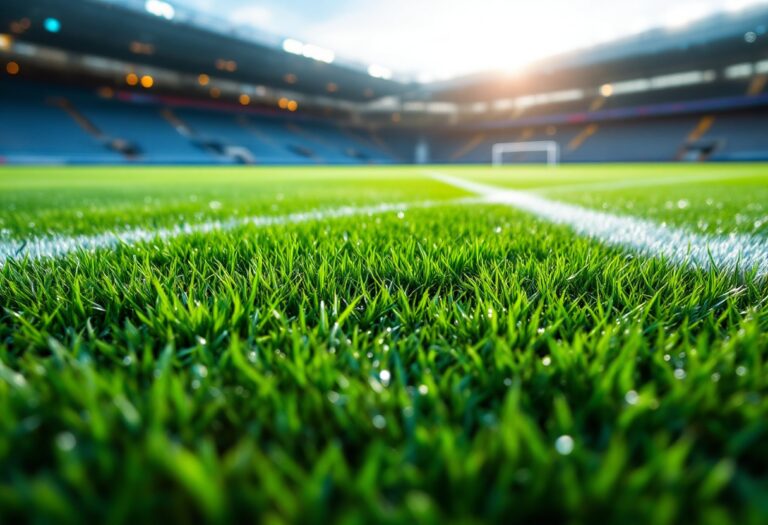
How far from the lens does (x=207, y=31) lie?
1733 centimetres

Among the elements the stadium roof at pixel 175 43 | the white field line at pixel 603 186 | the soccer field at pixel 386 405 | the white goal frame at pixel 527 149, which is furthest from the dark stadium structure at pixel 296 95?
the soccer field at pixel 386 405

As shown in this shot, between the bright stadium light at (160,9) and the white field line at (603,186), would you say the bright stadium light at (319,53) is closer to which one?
the bright stadium light at (160,9)

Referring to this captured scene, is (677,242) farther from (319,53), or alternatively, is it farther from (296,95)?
(296,95)

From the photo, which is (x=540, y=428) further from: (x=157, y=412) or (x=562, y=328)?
(x=157, y=412)

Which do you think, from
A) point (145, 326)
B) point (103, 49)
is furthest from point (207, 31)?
point (145, 326)

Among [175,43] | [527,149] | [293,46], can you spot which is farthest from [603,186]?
[527,149]

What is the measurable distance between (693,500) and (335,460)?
0.26m

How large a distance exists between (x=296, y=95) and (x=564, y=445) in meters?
31.8

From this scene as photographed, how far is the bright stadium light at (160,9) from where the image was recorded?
50.6 feet

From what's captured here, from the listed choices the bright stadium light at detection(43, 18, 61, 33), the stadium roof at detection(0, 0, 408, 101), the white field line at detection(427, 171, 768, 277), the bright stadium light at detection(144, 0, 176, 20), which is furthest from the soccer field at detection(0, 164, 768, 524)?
the bright stadium light at detection(43, 18, 61, 33)

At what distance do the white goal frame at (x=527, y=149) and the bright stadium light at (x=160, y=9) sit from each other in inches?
736

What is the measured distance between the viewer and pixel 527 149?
28359mm

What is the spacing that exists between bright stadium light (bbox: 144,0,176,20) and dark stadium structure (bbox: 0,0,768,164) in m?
0.22

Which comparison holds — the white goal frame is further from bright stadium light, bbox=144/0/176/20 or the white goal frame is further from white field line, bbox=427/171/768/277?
white field line, bbox=427/171/768/277
